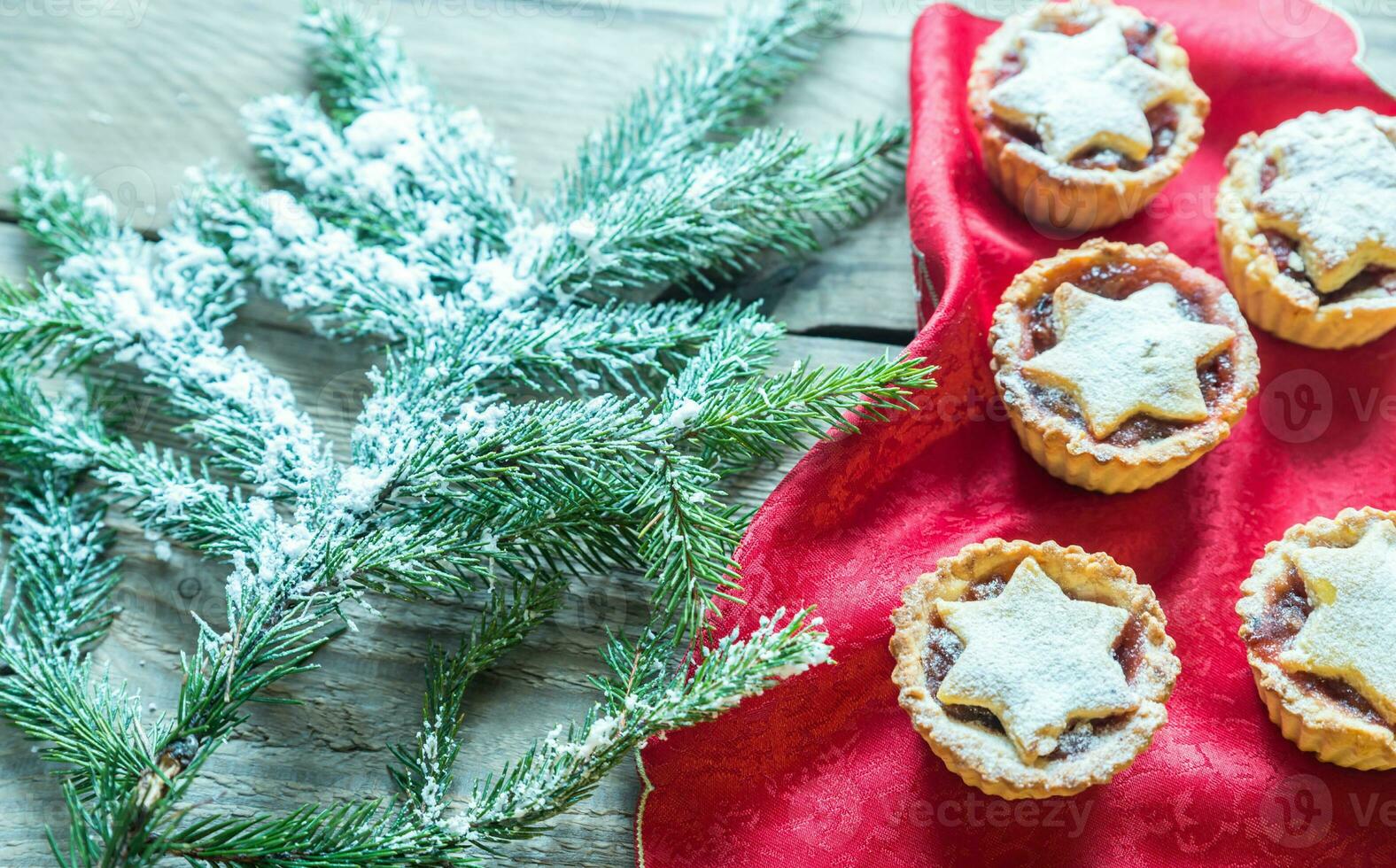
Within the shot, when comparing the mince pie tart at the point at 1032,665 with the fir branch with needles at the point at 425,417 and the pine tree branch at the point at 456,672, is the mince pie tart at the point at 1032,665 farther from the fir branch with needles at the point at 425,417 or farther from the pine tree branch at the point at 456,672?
the pine tree branch at the point at 456,672

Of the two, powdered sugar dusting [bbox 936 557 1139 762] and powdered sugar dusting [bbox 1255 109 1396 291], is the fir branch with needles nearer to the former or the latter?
powdered sugar dusting [bbox 936 557 1139 762]

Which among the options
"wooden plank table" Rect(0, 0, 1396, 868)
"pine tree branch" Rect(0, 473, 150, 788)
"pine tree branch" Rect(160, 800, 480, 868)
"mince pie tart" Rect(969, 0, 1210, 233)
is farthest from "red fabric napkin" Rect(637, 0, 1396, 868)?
"pine tree branch" Rect(0, 473, 150, 788)

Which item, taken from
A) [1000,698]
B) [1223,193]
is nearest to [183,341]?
[1000,698]

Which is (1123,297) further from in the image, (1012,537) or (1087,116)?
(1012,537)

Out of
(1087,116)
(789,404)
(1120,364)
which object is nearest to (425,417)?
(789,404)

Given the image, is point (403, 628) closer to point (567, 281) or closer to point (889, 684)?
point (567, 281)

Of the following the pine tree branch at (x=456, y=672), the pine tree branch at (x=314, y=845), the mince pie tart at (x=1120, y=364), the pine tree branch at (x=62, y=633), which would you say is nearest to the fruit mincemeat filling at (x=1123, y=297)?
the mince pie tart at (x=1120, y=364)
